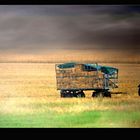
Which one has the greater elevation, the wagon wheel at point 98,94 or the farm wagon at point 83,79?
the farm wagon at point 83,79

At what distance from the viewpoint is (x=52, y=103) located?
4520 mm

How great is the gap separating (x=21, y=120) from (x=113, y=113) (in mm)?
759

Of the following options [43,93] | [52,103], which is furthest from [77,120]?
[43,93]

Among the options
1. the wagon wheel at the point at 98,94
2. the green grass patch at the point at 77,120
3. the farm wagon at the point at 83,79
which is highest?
the farm wagon at the point at 83,79

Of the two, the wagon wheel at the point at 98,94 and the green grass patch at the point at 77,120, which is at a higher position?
the wagon wheel at the point at 98,94

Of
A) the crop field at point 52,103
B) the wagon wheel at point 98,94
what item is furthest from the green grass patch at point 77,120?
the wagon wheel at point 98,94

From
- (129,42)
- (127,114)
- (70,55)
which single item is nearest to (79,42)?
(70,55)

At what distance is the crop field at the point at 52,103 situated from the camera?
450 cm

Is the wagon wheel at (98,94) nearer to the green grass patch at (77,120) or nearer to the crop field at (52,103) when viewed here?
the crop field at (52,103)

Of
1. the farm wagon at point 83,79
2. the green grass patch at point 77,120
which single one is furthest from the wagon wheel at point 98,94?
the green grass patch at point 77,120

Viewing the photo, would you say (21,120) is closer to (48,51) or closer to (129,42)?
(48,51)

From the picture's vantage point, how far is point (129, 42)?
Result: 14.7ft

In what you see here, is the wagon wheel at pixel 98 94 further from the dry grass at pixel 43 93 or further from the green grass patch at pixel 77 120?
the green grass patch at pixel 77 120
